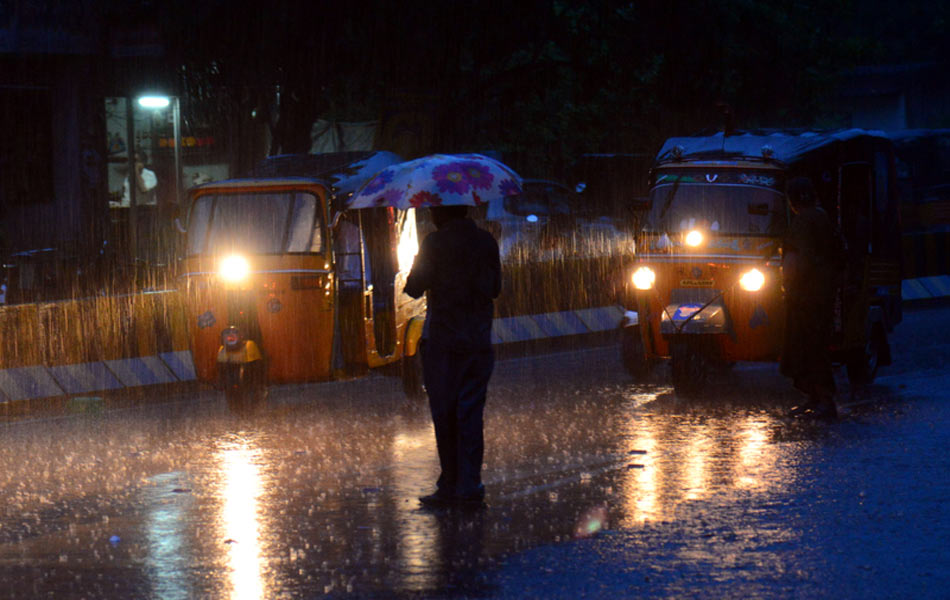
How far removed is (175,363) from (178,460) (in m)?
4.63

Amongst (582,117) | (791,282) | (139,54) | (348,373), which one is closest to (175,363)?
(348,373)

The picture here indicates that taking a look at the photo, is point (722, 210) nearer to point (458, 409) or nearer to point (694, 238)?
point (694, 238)

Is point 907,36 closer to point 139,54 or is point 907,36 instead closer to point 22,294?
point 139,54

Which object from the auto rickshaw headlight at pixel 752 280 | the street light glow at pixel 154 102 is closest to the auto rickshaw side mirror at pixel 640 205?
the auto rickshaw headlight at pixel 752 280

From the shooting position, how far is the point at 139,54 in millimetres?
25766

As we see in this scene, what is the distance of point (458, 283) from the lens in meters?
8.41

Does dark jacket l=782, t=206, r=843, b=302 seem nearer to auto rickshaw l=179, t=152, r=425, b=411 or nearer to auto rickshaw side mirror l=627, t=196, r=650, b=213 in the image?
auto rickshaw side mirror l=627, t=196, r=650, b=213

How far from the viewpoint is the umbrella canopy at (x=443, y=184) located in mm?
9328

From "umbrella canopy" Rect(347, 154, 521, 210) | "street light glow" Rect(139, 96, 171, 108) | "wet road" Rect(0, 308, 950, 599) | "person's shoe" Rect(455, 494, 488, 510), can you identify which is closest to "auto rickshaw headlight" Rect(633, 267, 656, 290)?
"wet road" Rect(0, 308, 950, 599)

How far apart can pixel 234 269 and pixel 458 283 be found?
4525 millimetres

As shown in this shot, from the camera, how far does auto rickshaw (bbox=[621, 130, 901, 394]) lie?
1288cm

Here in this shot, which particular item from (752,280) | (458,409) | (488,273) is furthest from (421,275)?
(752,280)

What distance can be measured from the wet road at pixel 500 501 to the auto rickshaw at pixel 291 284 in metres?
0.42

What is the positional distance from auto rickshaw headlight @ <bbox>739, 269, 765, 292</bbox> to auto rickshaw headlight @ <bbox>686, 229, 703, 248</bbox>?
1.79 feet
